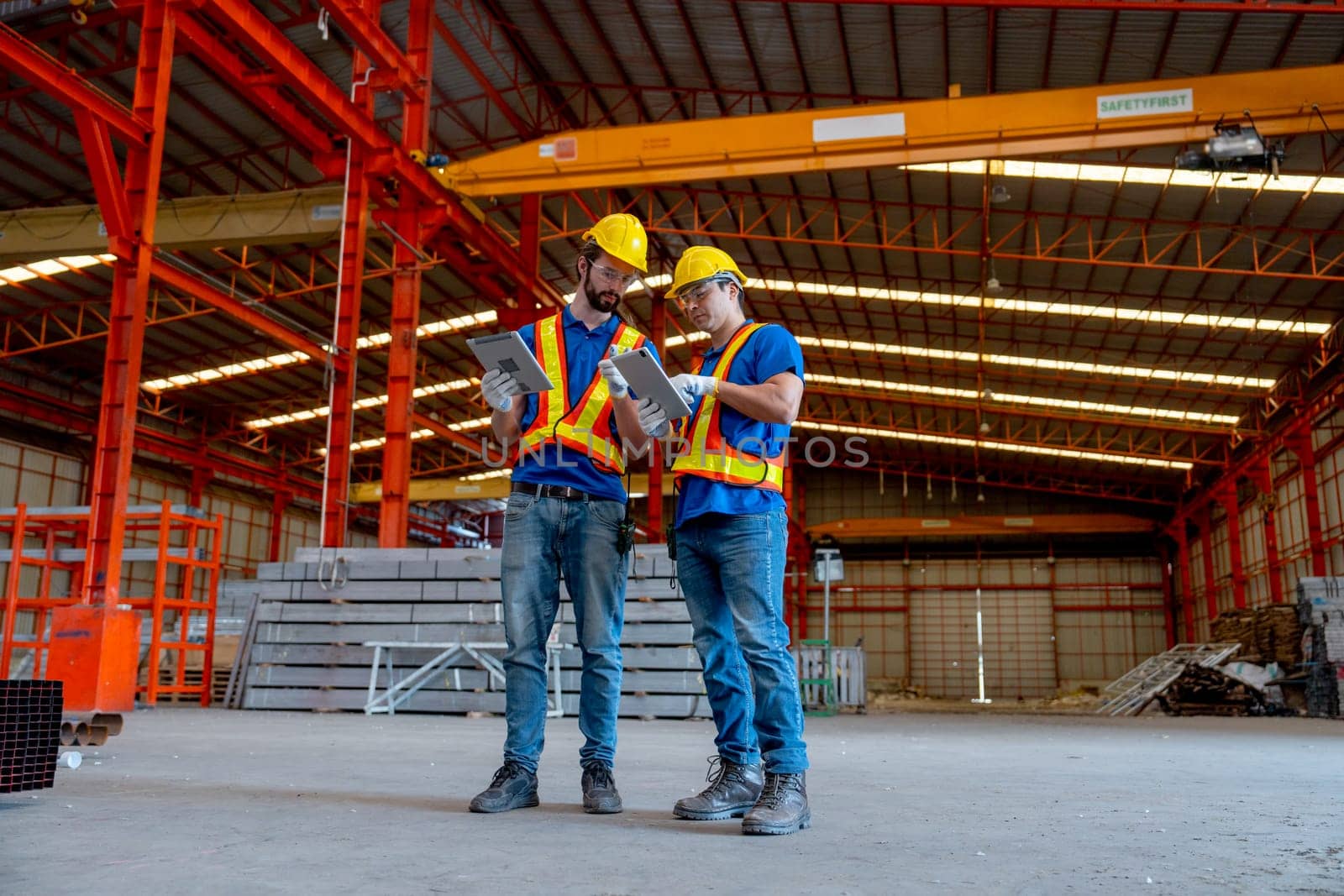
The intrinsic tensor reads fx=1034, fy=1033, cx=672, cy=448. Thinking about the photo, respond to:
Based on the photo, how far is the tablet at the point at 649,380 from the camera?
3072 millimetres

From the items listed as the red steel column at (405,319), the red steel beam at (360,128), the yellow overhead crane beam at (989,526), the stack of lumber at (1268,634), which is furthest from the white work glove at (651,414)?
the yellow overhead crane beam at (989,526)

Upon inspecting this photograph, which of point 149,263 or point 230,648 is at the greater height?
point 149,263

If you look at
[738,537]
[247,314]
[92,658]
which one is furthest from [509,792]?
[247,314]

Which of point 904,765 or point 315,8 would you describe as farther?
point 315,8

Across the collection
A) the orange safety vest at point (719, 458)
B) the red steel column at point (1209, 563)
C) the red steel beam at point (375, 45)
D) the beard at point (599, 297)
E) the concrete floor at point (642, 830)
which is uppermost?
the red steel beam at point (375, 45)

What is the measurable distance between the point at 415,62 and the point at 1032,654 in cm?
2947

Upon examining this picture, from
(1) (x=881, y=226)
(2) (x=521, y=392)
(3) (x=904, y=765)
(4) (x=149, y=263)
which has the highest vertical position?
(1) (x=881, y=226)

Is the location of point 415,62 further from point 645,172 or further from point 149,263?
point 149,263

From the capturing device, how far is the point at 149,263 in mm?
10695

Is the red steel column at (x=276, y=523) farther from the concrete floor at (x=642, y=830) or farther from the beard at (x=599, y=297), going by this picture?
the beard at (x=599, y=297)

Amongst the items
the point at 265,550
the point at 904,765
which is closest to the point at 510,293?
the point at 265,550

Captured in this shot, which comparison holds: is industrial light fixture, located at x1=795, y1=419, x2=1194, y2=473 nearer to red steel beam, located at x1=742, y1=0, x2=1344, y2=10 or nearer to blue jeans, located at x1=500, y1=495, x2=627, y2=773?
red steel beam, located at x1=742, y1=0, x2=1344, y2=10

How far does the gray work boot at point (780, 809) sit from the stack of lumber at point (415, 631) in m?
7.79

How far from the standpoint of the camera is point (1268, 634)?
20938mm
